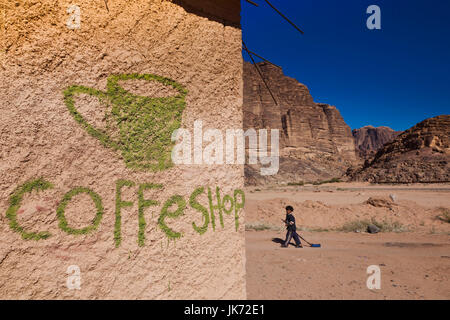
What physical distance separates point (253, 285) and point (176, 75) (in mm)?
3276

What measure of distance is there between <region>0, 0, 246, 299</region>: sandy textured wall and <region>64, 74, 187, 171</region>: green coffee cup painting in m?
0.03

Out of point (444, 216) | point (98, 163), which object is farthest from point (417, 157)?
point (98, 163)

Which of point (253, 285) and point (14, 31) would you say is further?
point (253, 285)

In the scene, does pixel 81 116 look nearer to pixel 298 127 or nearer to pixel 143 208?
pixel 143 208

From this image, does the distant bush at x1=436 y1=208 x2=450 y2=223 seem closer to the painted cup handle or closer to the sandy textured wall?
the sandy textured wall

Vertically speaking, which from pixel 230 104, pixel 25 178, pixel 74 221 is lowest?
pixel 74 221

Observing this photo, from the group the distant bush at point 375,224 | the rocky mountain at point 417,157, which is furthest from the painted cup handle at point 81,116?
the rocky mountain at point 417,157

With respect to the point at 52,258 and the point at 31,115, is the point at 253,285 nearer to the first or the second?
the point at 52,258

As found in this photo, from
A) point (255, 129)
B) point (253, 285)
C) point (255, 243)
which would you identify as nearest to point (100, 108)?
point (253, 285)

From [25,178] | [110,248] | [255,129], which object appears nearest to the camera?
[25,178]

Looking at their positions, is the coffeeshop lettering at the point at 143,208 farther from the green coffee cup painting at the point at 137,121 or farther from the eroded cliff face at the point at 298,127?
the eroded cliff face at the point at 298,127

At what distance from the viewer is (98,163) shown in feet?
5.06

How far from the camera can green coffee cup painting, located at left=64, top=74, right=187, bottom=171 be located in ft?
5.11

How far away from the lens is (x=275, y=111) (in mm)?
63812
